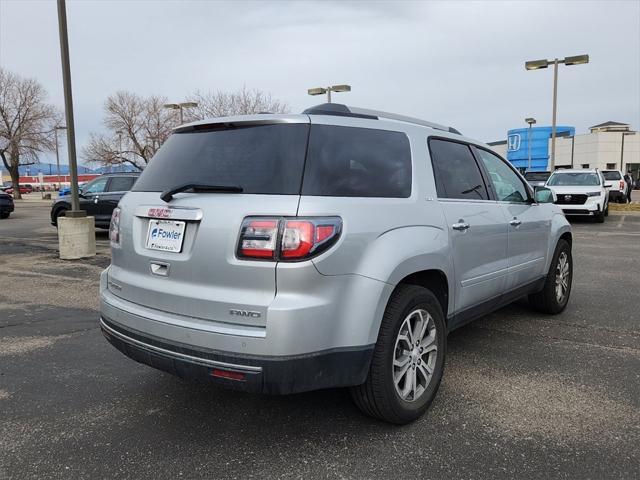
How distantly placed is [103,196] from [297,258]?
12.1 m

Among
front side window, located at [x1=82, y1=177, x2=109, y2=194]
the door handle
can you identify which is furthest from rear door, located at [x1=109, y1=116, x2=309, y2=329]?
front side window, located at [x1=82, y1=177, x2=109, y2=194]

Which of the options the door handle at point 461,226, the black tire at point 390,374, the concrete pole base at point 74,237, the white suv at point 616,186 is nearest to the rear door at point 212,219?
the black tire at point 390,374

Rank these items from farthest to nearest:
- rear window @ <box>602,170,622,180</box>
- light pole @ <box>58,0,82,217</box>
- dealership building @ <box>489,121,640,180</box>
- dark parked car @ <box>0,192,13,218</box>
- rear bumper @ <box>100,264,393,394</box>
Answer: dealership building @ <box>489,121,640,180</box> < rear window @ <box>602,170,622,180</box> < dark parked car @ <box>0,192,13,218</box> < light pole @ <box>58,0,82,217</box> < rear bumper @ <box>100,264,393,394</box>

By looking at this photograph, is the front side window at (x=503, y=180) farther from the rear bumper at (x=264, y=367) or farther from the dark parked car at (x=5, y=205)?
the dark parked car at (x=5, y=205)

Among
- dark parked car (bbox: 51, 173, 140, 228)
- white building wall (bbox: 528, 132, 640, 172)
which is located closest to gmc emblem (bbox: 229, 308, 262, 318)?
dark parked car (bbox: 51, 173, 140, 228)

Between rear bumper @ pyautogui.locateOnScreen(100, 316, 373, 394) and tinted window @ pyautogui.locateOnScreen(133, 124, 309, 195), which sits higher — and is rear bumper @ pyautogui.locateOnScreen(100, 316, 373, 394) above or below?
below

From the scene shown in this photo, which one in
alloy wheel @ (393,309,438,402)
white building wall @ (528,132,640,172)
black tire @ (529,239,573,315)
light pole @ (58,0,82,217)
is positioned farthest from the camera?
white building wall @ (528,132,640,172)

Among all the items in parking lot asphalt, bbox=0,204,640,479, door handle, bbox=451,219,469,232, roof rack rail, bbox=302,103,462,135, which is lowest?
parking lot asphalt, bbox=0,204,640,479

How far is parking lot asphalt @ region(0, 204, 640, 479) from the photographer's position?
2664 millimetres

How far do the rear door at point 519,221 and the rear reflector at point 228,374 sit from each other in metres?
2.61

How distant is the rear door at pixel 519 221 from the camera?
430 cm

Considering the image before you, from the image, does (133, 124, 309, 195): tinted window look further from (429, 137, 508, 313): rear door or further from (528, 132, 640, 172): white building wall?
(528, 132, 640, 172): white building wall

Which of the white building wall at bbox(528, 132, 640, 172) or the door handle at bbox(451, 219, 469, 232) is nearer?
the door handle at bbox(451, 219, 469, 232)

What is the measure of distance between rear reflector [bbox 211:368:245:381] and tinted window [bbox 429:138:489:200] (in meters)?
1.75
